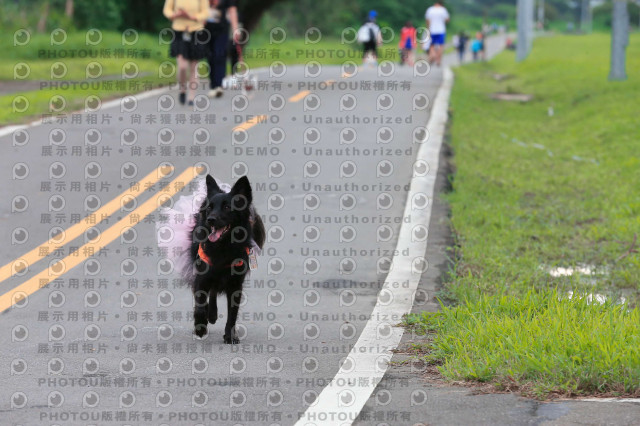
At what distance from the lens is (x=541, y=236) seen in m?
11.7

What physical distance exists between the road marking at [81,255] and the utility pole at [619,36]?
1953 centimetres

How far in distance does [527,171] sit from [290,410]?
10895 millimetres

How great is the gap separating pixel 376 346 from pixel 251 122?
10487 mm

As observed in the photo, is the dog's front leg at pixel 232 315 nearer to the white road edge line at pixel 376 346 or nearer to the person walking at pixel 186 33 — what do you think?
the white road edge line at pixel 376 346

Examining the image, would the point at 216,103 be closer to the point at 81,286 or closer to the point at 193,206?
the point at 81,286

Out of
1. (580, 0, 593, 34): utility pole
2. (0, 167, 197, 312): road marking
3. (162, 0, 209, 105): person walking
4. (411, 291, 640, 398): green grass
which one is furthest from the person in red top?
(580, 0, 593, 34): utility pole

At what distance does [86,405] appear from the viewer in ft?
19.3

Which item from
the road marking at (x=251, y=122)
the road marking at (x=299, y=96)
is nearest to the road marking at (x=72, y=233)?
the road marking at (x=251, y=122)

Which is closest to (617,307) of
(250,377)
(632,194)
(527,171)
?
(250,377)

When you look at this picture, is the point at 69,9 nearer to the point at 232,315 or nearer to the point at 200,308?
the point at 200,308

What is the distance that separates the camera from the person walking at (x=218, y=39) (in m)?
19.8

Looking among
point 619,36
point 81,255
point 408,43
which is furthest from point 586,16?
point 81,255

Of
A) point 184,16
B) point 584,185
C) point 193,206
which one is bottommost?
point 584,185

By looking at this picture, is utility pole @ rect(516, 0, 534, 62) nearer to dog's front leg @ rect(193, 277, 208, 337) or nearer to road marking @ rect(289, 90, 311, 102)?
road marking @ rect(289, 90, 311, 102)
